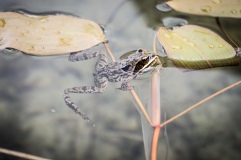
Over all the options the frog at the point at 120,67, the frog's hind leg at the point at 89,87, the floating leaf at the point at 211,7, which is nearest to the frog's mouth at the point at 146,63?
the frog at the point at 120,67

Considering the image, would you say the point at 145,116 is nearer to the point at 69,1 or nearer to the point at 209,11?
the point at 209,11

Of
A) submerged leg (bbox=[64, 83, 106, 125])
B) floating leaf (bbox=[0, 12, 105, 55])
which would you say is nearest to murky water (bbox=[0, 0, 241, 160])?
submerged leg (bbox=[64, 83, 106, 125])

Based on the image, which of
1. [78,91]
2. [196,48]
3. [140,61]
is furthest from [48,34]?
[196,48]

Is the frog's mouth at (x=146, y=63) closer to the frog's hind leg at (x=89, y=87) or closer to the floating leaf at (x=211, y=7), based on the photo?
the frog's hind leg at (x=89, y=87)

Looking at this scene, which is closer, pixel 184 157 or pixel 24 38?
pixel 184 157

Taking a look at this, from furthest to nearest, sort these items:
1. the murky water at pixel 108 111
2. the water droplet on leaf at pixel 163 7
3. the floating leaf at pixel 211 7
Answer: the water droplet on leaf at pixel 163 7 → the floating leaf at pixel 211 7 → the murky water at pixel 108 111

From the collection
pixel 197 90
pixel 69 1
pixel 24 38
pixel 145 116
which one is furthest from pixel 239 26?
pixel 24 38

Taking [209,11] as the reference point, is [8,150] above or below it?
below
